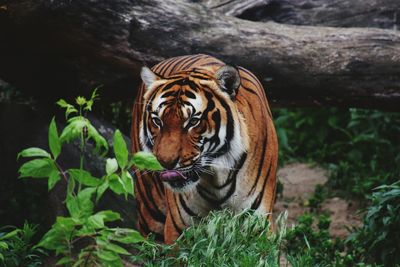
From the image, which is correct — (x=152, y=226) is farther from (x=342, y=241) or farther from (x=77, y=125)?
(x=77, y=125)

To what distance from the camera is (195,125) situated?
4.82m

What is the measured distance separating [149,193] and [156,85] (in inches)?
38.2

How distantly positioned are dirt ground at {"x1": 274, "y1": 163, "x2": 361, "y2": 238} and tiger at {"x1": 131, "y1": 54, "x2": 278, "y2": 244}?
88.6 inches

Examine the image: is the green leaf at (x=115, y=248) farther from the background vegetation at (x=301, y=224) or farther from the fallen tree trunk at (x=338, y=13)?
the fallen tree trunk at (x=338, y=13)

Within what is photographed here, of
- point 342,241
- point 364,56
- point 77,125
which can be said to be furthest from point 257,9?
point 77,125

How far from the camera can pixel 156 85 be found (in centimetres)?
506

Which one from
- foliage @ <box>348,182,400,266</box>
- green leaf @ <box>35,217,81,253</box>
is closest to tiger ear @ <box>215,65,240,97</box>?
foliage @ <box>348,182,400,266</box>

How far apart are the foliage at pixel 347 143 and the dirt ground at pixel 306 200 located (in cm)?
14

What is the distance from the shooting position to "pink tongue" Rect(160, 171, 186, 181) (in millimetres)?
4707

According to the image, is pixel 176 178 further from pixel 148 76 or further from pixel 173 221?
pixel 148 76

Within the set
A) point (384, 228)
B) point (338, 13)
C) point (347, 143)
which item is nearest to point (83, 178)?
point (384, 228)

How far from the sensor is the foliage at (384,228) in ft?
18.9

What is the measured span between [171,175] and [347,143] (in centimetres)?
454

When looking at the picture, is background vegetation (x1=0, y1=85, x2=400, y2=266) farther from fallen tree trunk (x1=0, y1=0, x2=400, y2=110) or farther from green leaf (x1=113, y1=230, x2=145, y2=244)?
fallen tree trunk (x1=0, y1=0, x2=400, y2=110)
